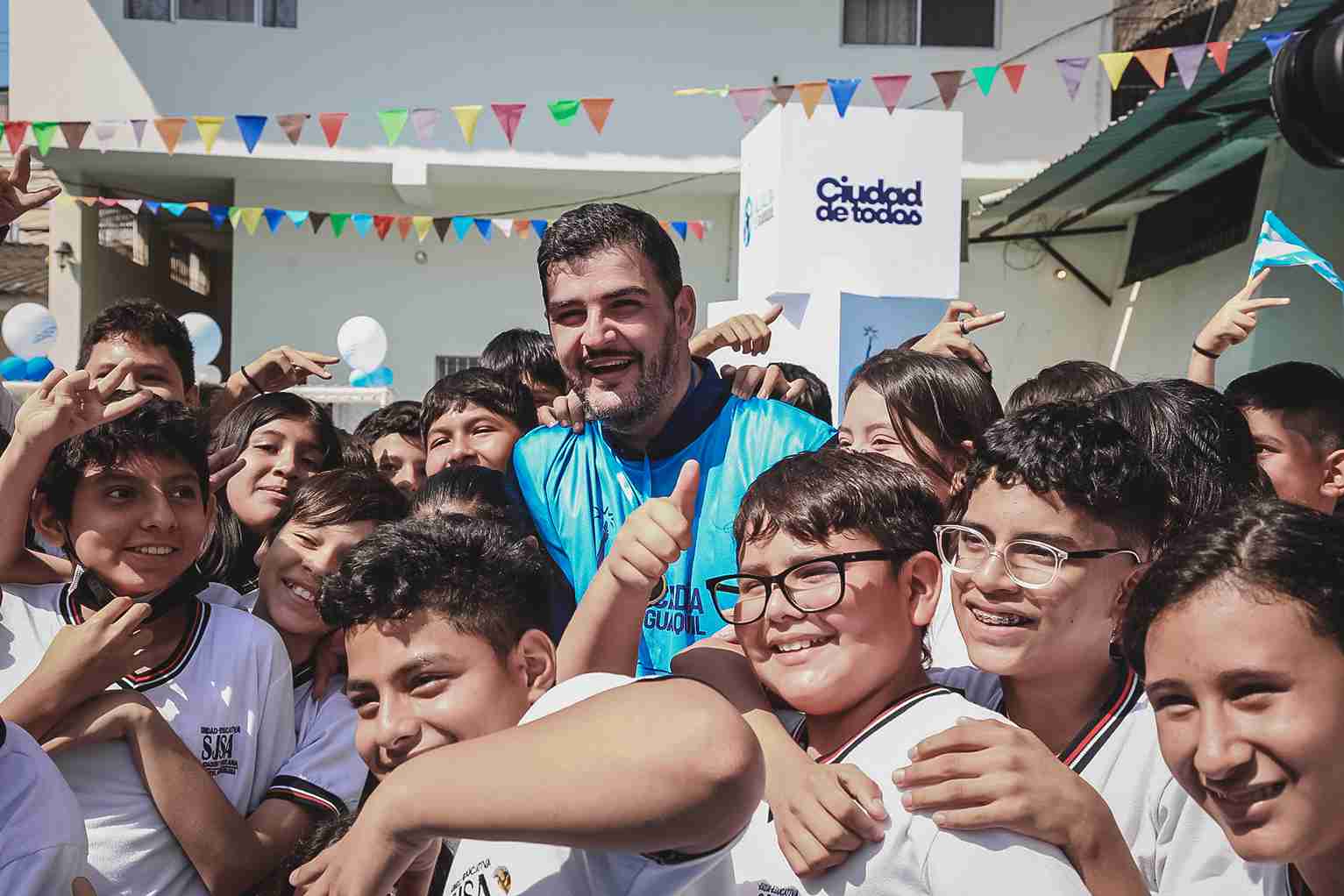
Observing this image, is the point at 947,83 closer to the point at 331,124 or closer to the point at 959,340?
the point at 959,340

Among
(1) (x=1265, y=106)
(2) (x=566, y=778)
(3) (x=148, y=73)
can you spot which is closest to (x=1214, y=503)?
(2) (x=566, y=778)

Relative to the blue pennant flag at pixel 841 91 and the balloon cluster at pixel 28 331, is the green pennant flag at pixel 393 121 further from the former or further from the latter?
the balloon cluster at pixel 28 331

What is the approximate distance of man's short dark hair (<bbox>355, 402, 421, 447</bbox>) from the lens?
4.34m

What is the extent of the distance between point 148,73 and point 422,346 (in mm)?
3341

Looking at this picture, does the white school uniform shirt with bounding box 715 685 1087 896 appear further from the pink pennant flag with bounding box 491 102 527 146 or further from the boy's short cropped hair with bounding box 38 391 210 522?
the pink pennant flag with bounding box 491 102 527 146

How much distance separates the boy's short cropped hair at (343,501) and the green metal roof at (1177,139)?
16.0ft

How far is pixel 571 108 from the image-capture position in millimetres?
8758

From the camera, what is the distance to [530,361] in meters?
4.12

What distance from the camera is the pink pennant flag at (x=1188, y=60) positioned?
6344 mm

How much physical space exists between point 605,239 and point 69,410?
3.82 ft

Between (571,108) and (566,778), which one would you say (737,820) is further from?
(571,108)

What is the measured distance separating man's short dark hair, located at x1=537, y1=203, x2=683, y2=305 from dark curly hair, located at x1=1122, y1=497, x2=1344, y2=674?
1.49 m


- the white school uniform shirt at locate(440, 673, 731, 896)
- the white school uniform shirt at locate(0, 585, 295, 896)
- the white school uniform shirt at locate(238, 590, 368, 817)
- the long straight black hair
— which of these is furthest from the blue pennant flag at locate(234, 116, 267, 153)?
the white school uniform shirt at locate(440, 673, 731, 896)

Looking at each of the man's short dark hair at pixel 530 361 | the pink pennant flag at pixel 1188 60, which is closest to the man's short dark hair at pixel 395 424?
the man's short dark hair at pixel 530 361
